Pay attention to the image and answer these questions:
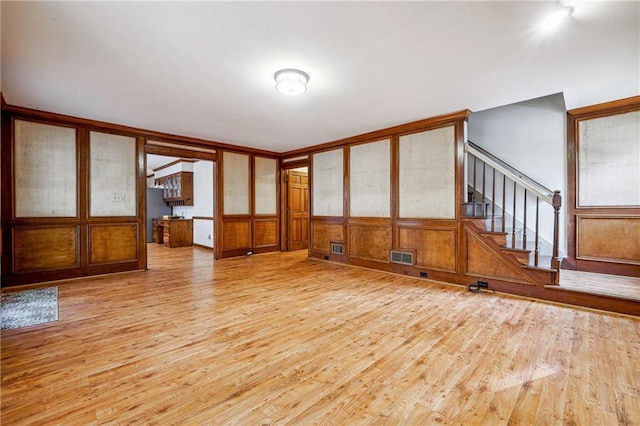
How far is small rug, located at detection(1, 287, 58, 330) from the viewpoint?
2848 millimetres

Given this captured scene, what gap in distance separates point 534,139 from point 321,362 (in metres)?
5.13

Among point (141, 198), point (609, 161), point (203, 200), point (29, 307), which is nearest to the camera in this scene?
point (29, 307)

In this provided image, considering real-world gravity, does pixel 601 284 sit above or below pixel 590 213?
below

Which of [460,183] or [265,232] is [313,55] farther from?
[265,232]

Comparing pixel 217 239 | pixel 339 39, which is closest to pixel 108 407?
pixel 339 39

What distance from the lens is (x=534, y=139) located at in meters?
4.85

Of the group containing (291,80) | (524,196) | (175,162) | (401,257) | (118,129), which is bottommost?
(401,257)

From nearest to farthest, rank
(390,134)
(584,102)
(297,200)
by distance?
(584,102) → (390,134) → (297,200)

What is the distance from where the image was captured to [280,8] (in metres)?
1.97

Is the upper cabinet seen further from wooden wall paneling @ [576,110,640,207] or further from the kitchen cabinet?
wooden wall paneling @ [576,110,640,207]

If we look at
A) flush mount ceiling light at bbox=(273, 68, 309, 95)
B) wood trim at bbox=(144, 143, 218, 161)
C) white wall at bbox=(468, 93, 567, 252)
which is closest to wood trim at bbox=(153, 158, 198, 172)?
wood trim at bbox=(144, 143, 218, 161)

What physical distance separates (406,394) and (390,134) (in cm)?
409

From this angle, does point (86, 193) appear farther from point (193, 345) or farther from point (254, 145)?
point (193, 345)

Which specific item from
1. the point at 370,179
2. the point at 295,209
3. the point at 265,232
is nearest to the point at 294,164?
the point at 295,209
